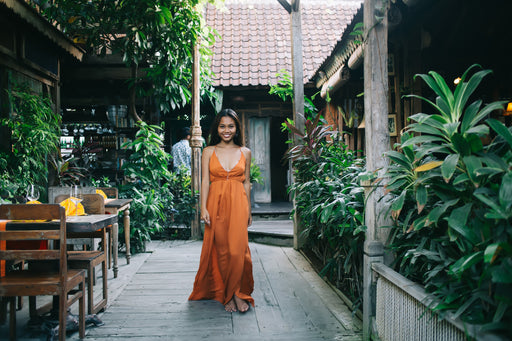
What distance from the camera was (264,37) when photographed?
33.7ft

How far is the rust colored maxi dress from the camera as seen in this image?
10.9 feet

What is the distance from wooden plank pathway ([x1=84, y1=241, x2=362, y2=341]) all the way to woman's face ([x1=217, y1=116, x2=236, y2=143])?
150cm

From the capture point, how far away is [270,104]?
9266 mm

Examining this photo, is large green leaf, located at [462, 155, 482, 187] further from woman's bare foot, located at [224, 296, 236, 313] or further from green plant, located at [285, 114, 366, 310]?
woman's bare foot, located at [224, 296, 236, 313]

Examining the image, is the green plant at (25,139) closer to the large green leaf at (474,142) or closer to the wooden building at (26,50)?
the wooden building at (26,50)

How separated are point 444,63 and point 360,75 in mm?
1231

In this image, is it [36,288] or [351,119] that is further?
[351,119]

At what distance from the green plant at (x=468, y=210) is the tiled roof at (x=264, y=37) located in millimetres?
6581

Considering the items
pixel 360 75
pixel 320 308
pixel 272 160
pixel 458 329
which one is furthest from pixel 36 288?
pixel 272 160

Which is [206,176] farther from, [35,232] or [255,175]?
[255,175]

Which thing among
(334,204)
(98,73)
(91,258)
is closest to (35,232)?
(91,258)

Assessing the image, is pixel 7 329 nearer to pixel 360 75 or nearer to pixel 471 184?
pixel 471 184

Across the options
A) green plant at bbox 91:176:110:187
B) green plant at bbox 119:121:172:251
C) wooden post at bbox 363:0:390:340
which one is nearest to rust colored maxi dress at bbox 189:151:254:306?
wooden post at bbox 363:0:390:340

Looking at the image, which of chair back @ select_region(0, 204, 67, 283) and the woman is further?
the woman
